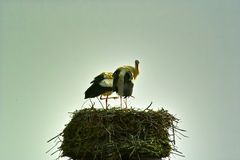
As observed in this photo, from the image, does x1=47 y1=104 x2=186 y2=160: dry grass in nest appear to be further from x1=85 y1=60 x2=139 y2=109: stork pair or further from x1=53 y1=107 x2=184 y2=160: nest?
x1=85 y1=60 x2=139 y2=109: stork pair

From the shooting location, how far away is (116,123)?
6484mm

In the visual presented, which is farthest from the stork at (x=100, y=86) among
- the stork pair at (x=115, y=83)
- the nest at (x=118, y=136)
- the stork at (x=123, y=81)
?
the nest at (x=118, y=136)

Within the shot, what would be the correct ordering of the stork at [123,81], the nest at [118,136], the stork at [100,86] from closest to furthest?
1. the nest at [118,136]
2. the stork at [123,81]
3. the stork at [100,86]

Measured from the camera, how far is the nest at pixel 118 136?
6328 mm

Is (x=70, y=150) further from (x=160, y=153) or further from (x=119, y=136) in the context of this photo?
(x=160, y=153)

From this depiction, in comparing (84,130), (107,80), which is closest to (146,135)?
(84,130)

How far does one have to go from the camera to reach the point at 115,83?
759cm

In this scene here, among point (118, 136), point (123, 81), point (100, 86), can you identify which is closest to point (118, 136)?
point (118, 136)

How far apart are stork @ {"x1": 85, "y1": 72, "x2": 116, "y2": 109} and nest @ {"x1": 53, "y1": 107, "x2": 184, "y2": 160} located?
1.01m

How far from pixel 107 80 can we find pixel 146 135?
179 centimetres

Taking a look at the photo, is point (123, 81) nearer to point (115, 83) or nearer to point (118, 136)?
point (115, 83)

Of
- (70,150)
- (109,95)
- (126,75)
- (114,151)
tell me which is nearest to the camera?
(114,151)

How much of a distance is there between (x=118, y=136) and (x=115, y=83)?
140cm

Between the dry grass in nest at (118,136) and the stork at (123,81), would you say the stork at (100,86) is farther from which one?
the dry grass in nest at (118,136)
